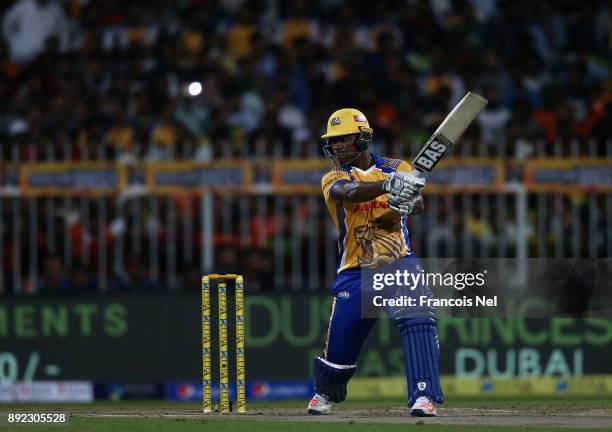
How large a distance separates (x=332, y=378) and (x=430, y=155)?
1893 millimetres

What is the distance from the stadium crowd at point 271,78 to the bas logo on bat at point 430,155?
5144 mm

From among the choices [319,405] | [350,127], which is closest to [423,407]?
[319,405]

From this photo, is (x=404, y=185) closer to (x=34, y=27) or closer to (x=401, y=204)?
(x=401, y=204)

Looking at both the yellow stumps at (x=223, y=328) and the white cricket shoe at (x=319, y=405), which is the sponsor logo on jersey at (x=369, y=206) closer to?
the yellow stumps at (x=223, y=328)

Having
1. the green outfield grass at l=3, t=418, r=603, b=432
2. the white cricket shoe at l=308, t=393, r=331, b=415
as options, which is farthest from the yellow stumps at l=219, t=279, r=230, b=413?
the white cricket shoe at l=308, t=393, r=331, b=415

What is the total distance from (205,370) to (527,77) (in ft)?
28.0

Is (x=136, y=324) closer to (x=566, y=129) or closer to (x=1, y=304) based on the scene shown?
(x=1, y=304)

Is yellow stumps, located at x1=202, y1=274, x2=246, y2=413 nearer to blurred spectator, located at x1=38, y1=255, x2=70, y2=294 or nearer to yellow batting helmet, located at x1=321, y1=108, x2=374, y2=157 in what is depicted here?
yellow batting helmet, located at x1=321, y1=108, x2=374, y2=157

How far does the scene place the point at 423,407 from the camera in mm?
10992

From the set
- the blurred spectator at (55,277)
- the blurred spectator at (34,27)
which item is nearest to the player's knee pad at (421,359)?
the blurred spectator at (55,277)

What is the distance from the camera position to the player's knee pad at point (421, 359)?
1103 cm

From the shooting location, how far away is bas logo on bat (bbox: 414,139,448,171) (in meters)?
10.9

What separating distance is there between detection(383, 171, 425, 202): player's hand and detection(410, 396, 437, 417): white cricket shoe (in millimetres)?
1476

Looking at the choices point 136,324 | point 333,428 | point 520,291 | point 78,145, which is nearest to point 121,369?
point 136,324
